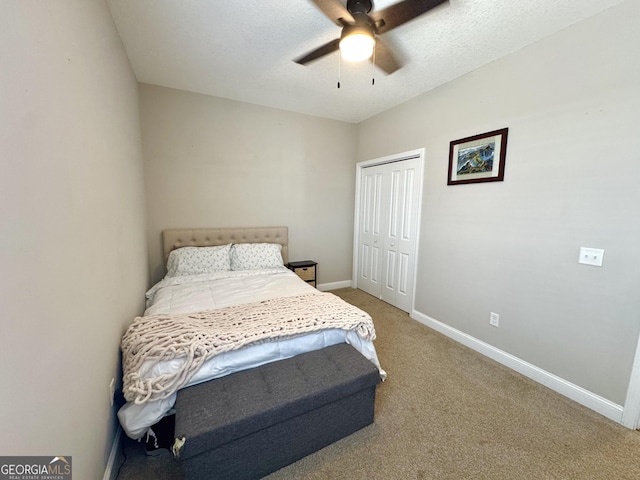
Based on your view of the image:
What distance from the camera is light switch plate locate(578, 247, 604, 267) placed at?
1.71 m

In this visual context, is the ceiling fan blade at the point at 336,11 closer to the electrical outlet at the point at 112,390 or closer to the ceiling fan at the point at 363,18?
the ceiling fan at the point at 363,18

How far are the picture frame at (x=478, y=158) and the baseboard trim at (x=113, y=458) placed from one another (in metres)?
3.20

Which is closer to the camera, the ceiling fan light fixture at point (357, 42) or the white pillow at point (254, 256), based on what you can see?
the ceiling fan light fixture at point (357, 42)

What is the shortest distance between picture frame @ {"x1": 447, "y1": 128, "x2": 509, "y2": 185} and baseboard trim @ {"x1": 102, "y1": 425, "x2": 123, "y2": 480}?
126 inches

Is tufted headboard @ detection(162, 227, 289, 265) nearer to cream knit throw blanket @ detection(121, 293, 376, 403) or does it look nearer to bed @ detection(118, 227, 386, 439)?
bed @ detection(118, 227, 386, 439)

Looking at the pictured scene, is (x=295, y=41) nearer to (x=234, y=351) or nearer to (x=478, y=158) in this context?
(x=478, y=158)

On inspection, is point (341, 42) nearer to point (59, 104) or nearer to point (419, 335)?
point (59, 104)

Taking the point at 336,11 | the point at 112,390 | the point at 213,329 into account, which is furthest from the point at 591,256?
the point at 112,390

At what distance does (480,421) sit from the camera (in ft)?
5.45

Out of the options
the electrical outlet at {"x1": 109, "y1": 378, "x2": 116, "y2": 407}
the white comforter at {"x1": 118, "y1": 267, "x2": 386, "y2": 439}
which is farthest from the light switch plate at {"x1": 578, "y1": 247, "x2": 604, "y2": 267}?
the electrical outlet at {"x1": 109, "y1": 378, "x2": 116, "y2": 407}

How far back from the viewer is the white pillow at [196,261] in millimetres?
2762

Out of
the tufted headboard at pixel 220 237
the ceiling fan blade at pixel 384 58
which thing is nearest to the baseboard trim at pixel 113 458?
the tufted headboard at pixel 220 237

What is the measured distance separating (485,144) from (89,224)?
9.50ft

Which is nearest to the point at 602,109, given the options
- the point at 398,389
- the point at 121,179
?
the point at 398,389
